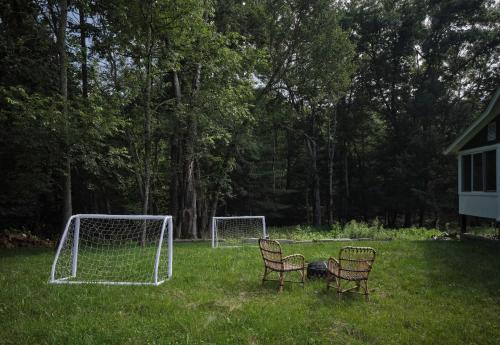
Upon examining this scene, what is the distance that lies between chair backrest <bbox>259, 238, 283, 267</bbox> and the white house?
8876mm

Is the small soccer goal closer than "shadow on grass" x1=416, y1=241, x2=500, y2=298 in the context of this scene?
No

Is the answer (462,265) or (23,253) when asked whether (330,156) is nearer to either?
(462,265)

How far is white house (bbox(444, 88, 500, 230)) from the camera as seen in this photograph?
13.4 meters

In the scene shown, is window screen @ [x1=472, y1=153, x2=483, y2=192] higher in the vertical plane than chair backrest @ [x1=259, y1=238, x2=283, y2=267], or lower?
higher

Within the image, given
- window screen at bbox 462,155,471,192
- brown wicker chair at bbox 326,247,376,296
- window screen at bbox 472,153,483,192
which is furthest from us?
window screen at bbox 462,155,471,192

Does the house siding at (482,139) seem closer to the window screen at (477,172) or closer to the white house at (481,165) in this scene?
the white house at (481,165)

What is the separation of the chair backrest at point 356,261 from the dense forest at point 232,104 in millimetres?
8302

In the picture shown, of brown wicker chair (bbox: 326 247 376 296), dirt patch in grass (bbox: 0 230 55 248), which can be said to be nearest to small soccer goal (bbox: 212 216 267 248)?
dirt patch in grass (bbox: 0 230 55 248)

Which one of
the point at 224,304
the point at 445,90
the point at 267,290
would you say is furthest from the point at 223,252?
the point at 445,90

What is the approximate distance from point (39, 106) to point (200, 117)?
543cm

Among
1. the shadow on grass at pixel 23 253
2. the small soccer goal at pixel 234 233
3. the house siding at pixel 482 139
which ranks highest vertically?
the house siding at pixel 482 139

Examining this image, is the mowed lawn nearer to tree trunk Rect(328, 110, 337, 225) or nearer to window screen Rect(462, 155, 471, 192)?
window screen Rect(462, 155, 471, 192)

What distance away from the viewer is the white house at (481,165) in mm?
13406

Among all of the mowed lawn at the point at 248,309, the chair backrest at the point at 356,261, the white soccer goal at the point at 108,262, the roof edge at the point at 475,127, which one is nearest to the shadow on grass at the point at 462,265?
the mowed lawn at the point at 248,309
